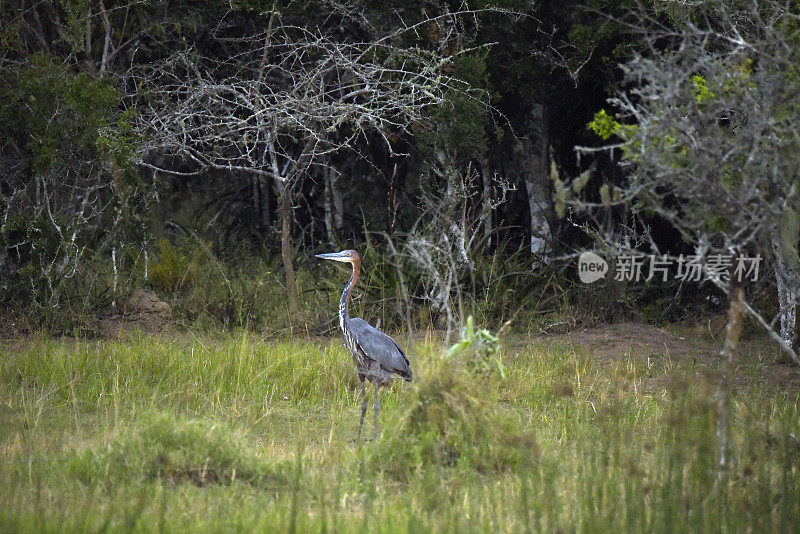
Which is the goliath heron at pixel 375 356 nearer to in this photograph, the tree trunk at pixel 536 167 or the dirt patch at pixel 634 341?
the dirt patch at pixel 634 341

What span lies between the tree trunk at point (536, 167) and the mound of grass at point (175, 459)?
7.12 meters

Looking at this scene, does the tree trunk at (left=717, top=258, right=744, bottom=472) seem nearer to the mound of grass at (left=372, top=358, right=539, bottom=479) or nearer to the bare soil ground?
the mound of grass at (left=372, top=358, right=539, bottom=479)

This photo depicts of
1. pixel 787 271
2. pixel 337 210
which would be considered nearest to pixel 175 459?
pixel 787 271

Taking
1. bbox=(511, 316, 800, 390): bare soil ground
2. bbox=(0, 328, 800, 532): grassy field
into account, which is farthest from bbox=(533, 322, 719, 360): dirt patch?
bbox=(0, 328, 800, 532): grassy field

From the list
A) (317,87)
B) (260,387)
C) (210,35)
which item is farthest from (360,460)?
(210,35)

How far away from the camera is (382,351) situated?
6.67 metres

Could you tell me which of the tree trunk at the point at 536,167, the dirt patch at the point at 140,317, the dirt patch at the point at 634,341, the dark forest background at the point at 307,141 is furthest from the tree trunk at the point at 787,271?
the dirt patch at the point at 140,317

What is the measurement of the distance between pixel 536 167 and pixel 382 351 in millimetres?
5863

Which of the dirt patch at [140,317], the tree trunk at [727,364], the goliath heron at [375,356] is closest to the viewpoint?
the tree trunk at [727,364]

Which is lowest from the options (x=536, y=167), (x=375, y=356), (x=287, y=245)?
(x=375, y=356)

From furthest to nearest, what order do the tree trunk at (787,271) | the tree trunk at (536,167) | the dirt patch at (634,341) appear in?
the tree trunk at (536,167) < the dirt patch at (634,341) < the tree trunk at (787,271)

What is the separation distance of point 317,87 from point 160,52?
1951 mm

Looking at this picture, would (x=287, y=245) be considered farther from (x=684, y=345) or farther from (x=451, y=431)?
(x=451, y=431)

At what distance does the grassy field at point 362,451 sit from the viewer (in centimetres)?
445
